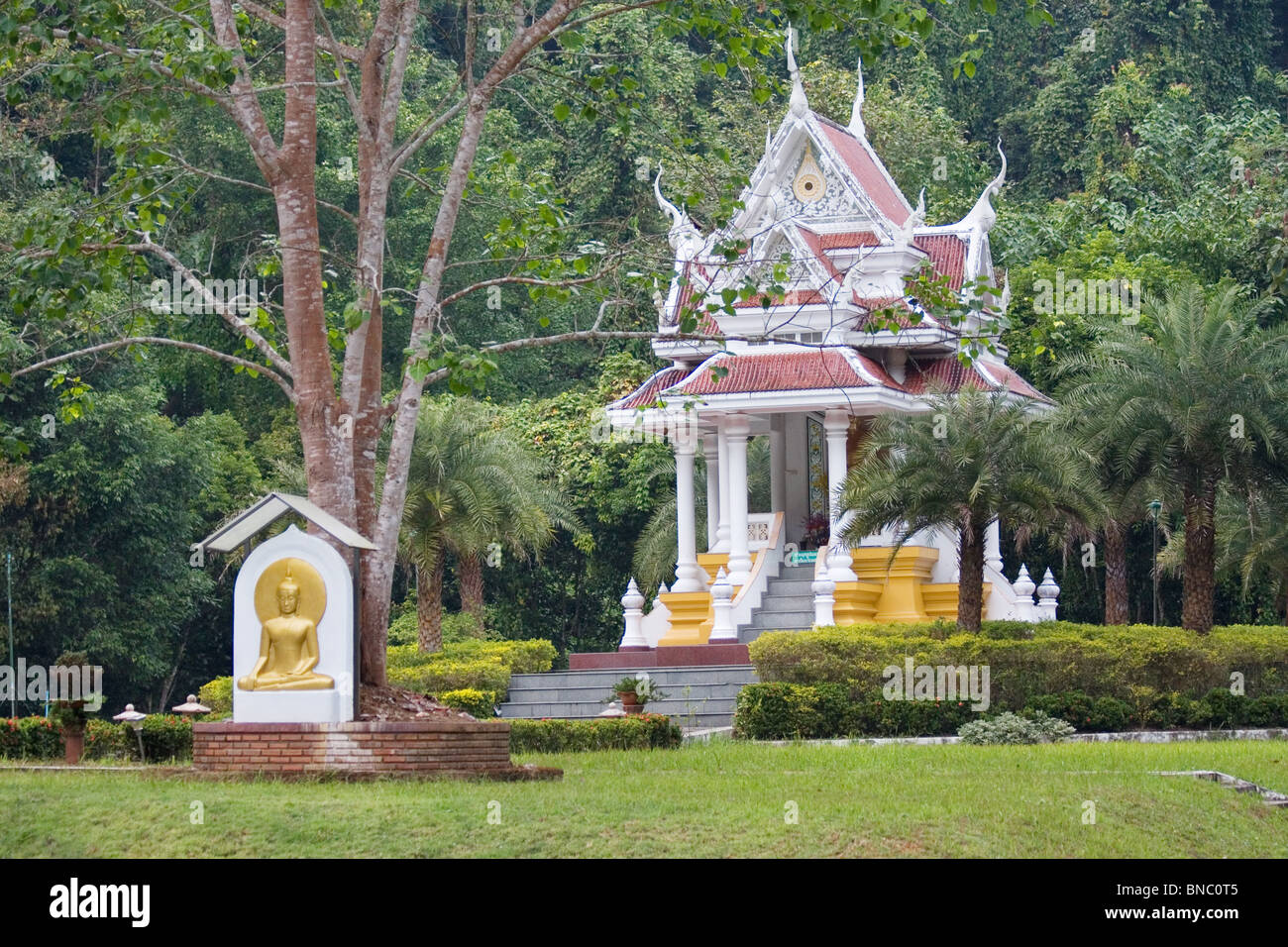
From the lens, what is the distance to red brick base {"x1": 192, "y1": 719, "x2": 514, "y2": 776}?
1636cm

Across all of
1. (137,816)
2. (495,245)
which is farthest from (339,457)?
(137,816)

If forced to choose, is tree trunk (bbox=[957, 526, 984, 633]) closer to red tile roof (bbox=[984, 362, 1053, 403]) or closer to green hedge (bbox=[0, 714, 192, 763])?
red tile roof (bbox=[984, 362, 1053, 403])

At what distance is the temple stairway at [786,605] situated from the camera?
29.7m

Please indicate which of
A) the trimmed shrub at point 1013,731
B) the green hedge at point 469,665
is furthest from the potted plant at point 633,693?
the trimmed shrub at point 1013,731

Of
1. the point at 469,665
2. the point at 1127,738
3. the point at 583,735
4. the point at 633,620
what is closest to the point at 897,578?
the point at 633,620

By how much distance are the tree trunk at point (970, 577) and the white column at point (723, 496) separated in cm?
594

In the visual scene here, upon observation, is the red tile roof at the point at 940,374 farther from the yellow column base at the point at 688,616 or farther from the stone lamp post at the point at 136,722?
the stone lamp post at the point at 136,722

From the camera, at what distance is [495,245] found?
18.7 m

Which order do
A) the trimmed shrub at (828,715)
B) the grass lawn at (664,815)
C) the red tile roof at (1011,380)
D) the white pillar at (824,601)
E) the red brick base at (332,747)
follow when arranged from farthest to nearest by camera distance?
1. the red tile roof at (1011,380)
2. the white pillar at (824,601)
3. the trimmed shrub at (828,715)
4. the red brick base at (332,747)
5. the grass lawn at (664,815)

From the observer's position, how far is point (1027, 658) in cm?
2511

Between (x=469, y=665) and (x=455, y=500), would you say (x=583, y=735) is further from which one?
(x=455, y=500)

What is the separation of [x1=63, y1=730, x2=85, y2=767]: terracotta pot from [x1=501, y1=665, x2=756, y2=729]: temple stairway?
7.50 m

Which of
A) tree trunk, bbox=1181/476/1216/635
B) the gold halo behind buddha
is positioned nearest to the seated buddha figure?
the gold halo behind buddha

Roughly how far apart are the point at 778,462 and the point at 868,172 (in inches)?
197
